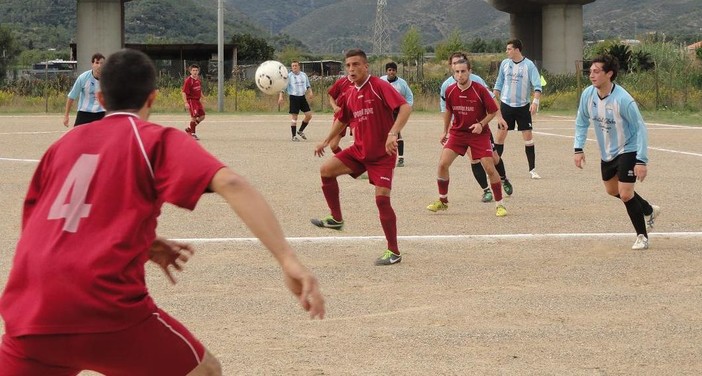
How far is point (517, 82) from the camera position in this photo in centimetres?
1672

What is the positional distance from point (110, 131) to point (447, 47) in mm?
92820

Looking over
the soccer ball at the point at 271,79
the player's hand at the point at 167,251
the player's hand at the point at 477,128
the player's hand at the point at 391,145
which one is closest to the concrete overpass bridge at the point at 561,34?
the soccer ball at the point at 271,79

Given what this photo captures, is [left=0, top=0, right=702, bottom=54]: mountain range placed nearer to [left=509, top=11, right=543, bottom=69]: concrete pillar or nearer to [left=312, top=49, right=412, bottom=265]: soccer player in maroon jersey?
[left=509, top=11, right=543, bottom=69]: concrete pillar

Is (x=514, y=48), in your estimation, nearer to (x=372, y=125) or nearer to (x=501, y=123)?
(x=501, y=123)

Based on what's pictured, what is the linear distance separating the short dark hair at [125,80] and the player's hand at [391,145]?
6125mm

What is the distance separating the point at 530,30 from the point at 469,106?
2351 inches

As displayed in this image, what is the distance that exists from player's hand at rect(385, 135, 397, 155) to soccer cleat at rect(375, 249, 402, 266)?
87 cm

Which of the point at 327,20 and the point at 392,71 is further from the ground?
the point at 327,20

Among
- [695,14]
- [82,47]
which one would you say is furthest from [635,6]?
[82,47]

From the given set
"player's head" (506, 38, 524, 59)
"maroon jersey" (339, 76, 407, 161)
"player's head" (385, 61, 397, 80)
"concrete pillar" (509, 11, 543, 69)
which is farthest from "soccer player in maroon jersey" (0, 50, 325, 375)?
"concrete pillar" (509, 11, 543, 69)

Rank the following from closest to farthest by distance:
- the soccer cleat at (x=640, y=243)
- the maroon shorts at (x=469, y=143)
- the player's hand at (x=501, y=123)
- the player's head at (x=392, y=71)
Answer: the soccer cleat at (x=640, y=243) < the maroon shorts at (x=469, y=143) < the player's hand at (x=501, y=123) < the player's head at (x=392, y=71)

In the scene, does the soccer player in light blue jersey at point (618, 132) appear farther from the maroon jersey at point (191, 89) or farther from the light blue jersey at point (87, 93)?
the maroon jersey at point (191, 89)

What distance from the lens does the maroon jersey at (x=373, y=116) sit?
10.2 meters

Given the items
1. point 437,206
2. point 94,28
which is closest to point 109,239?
point 437,206
